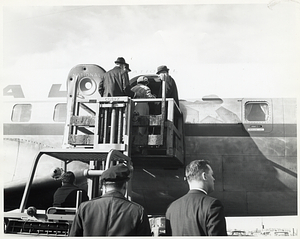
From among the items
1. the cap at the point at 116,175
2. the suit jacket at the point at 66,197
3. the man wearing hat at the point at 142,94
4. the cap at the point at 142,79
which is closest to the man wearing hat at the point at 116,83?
the man wearing hat at the point at 142,94

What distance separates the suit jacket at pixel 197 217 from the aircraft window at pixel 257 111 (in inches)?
154

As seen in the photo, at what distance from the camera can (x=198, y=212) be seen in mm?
3301

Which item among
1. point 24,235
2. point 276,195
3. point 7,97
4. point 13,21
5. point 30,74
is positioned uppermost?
point 13,21

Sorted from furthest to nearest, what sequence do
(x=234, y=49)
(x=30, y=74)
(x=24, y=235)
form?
(x=30, y=74), (x=234, y=49), (x=24, y=235)

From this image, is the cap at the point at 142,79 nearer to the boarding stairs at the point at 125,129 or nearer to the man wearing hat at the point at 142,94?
the man wearing hat at the point at 142,94

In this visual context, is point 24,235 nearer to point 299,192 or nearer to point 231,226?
point 231,226

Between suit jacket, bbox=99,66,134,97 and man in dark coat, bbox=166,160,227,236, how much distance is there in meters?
3.06

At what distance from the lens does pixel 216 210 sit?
3250 mm

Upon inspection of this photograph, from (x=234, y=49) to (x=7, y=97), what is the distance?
5.19 metres

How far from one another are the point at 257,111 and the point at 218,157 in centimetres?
127

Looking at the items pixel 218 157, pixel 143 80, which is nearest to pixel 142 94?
pixel 143 80

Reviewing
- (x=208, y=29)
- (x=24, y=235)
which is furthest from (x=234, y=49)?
(x=24, y=235)

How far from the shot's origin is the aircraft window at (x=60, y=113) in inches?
304

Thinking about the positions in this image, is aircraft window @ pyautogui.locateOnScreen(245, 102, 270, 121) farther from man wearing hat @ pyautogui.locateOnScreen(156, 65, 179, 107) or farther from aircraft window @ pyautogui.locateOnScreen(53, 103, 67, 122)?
aircraft window @ pyautogui.locateOnScreen(53, 103, 67, 122)
